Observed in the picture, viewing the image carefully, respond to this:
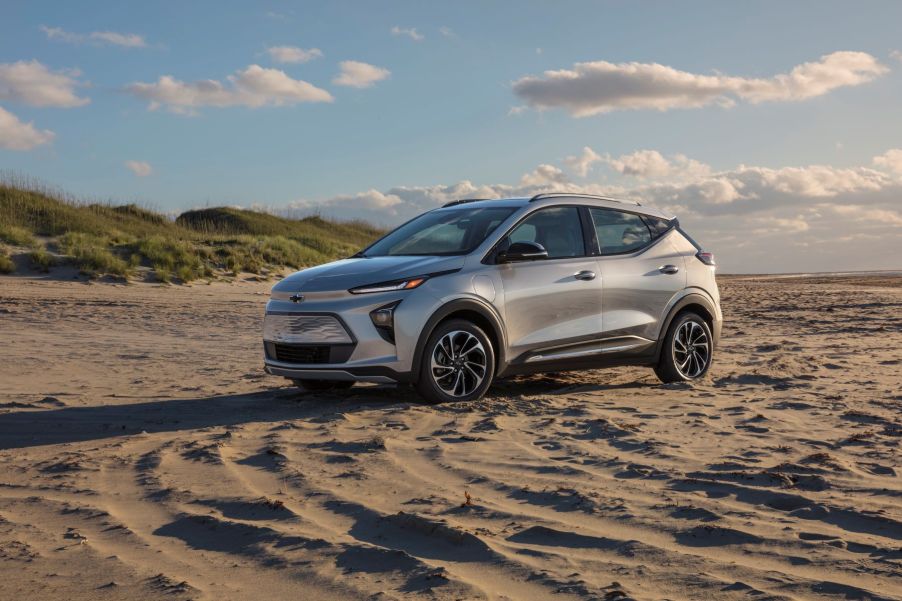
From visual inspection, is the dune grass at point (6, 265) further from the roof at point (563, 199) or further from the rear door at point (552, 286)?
the rear door at point (552, 286)

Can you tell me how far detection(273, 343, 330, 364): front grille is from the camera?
27.9 feet

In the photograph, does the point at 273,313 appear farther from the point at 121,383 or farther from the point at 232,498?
the point at 232,498

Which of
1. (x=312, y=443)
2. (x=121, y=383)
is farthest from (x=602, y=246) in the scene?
(x=121, y=383)

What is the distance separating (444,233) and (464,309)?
3.42 feet

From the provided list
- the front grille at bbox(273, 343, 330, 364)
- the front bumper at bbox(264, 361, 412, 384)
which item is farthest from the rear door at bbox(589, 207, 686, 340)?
the front grille at bbox(273, 343, 330, 364)

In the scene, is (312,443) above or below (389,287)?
below

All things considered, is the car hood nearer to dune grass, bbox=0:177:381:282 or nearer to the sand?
the sand

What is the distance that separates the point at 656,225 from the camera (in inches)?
410

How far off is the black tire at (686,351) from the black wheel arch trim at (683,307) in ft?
0.18

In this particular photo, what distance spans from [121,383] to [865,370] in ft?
25.6

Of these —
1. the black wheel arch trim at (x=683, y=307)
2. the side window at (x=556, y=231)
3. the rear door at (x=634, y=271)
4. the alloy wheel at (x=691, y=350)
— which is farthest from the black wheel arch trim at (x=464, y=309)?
the alloy wheel at (x=691, y=350)

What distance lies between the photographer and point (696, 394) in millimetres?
9617

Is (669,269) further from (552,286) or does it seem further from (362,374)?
(362,374)

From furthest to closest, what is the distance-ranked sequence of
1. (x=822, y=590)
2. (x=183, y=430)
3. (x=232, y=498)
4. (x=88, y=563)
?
(x=183, y=430) < (x=232, y=498) < (x=88, y=563) < (x=822, y=590)
